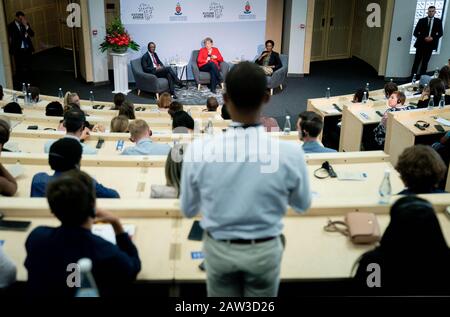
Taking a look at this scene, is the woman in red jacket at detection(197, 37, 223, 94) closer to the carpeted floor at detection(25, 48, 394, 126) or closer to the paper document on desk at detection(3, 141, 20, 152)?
the carpeted floor at detection(25, 48, 394, 126)

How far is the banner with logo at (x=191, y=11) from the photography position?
11.1m

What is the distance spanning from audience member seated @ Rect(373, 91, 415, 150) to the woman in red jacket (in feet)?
15.3

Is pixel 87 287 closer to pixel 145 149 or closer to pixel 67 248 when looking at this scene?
pixel 67 248

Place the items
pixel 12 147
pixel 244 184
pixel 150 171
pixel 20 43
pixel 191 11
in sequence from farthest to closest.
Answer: pixel 20 43 < pixel 191 11 < pixel 12 147 < pixel 150 171 < pixel 244 184

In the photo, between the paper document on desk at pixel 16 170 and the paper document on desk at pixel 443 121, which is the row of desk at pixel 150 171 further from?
the paper document on desk at pixel 443 121

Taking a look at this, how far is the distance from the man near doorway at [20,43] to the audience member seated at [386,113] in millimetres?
7938

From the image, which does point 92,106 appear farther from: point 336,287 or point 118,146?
point 336,287

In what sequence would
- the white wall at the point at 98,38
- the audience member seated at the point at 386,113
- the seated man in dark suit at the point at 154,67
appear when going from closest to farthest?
the audience member seated at the point at 386,113, the seated man in dark suit at the point at 154,67, the white wall at the point at 98,38

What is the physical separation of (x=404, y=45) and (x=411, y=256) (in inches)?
403

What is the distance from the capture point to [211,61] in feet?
36.3

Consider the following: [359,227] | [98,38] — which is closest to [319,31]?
[98,38]

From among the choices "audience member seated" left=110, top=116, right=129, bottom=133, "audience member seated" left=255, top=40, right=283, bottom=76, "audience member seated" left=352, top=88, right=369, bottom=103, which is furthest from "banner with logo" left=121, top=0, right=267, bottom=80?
"audience member seated" left=110, top=116, right=129, bottom=133

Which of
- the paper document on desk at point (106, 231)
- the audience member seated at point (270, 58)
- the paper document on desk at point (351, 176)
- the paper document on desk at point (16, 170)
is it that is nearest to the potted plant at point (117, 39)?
the audience member seated at point (270, 58)

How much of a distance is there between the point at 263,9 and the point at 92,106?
5357 mm
